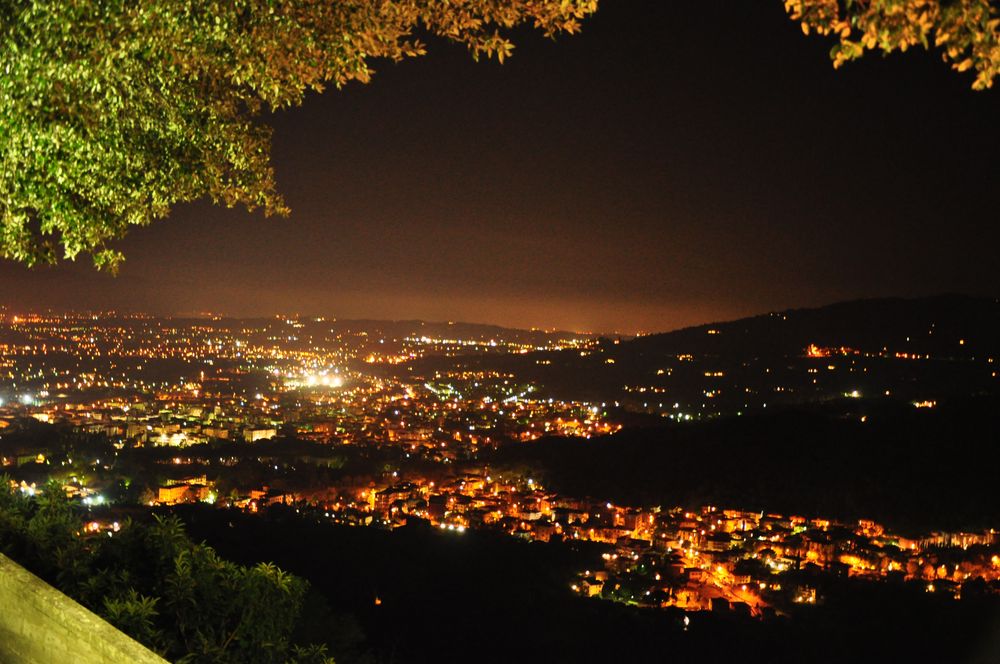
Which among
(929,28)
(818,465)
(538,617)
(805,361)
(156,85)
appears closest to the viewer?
(929,28)

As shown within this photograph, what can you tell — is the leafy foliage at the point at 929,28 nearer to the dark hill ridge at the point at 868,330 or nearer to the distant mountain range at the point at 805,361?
the distant mountain range at the point at 805,361

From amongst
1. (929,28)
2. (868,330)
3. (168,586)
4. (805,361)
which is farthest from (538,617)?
(868,330)

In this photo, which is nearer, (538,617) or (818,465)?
(538,617)

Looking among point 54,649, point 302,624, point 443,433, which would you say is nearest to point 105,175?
point 54,649

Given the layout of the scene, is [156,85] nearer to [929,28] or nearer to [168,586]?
[168,586]

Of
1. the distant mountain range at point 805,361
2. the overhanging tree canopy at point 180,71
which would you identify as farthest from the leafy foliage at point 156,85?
the distant mountain range at point 805,361

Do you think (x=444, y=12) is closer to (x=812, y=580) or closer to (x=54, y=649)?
(x=54, y=649)
